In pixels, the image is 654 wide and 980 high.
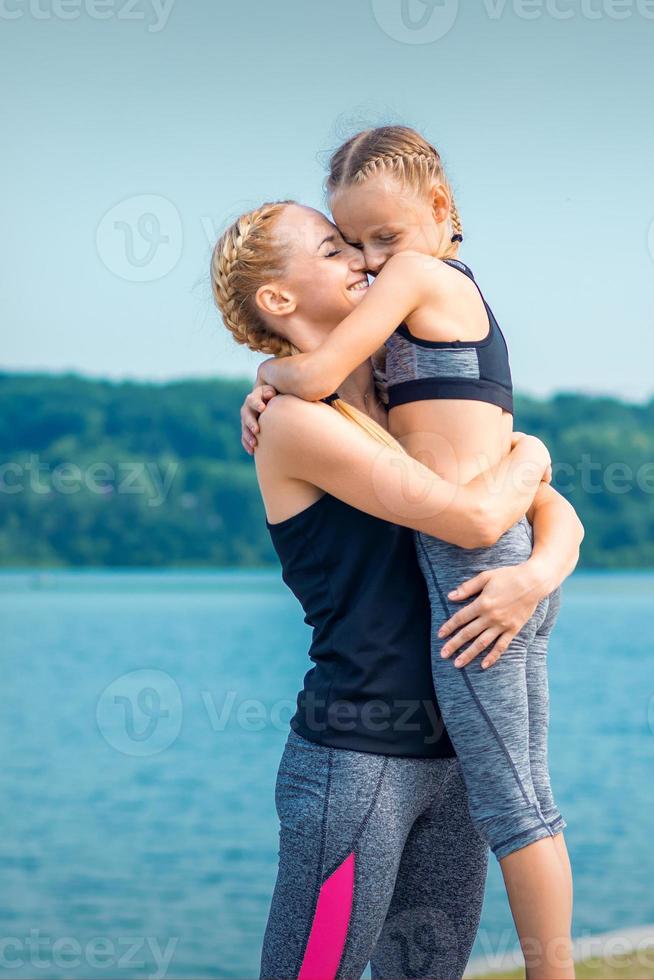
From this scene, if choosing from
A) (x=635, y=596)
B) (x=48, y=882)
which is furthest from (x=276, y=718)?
(x=635, y=596)

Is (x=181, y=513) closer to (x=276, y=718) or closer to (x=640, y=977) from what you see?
(x=276, y=718)

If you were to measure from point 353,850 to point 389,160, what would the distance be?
4.02 ft

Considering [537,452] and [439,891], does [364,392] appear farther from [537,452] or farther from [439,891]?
[439,891]

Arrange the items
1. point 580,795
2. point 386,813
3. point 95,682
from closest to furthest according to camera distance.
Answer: point 386,813
point 580,795
point 95,682

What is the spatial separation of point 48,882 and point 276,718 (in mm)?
15988

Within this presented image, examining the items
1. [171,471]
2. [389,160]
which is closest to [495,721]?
[389,160]

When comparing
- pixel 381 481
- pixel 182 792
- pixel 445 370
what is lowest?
pixel 182 792

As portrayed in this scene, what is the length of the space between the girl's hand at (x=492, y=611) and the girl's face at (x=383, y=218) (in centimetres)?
63

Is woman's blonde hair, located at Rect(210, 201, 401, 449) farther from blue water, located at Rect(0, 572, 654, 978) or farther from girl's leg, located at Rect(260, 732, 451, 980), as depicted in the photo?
blue water, located at Rect(0, 572, 654, 978)

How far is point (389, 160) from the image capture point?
2096 millimetres

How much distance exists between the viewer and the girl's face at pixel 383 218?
207 centimetres

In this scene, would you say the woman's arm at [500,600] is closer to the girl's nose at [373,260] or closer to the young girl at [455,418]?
the young girl at [455,418]

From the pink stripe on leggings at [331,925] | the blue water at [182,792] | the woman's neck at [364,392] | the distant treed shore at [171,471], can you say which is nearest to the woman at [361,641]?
the pink stripe on leggings at [331,925]

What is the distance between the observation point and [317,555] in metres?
1.89
